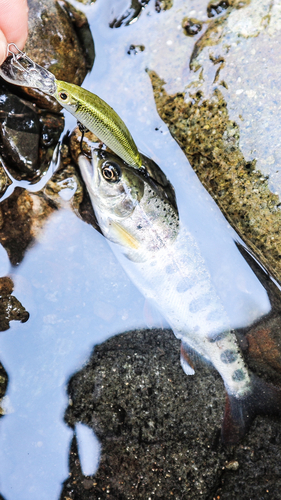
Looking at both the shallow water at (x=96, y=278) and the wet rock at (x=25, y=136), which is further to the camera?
the shallow water at (x=96, y=278)

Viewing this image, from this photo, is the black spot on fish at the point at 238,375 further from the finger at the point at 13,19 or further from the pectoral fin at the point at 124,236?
the finger at the point at 13,19

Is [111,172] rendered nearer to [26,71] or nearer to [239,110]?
[26,71]

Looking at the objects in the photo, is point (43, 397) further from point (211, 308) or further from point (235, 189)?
point (235, 189)

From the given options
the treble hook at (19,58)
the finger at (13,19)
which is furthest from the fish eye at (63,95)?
the finger at (13,19)

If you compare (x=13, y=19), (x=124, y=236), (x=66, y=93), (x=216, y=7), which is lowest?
(x=124, y=236)

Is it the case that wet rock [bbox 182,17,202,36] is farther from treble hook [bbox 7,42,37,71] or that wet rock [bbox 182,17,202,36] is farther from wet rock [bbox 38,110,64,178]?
treble hook [bbox 7,42,37,71]

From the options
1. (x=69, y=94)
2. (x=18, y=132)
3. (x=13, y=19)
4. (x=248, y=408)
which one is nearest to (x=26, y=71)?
(x=13, y=19)
